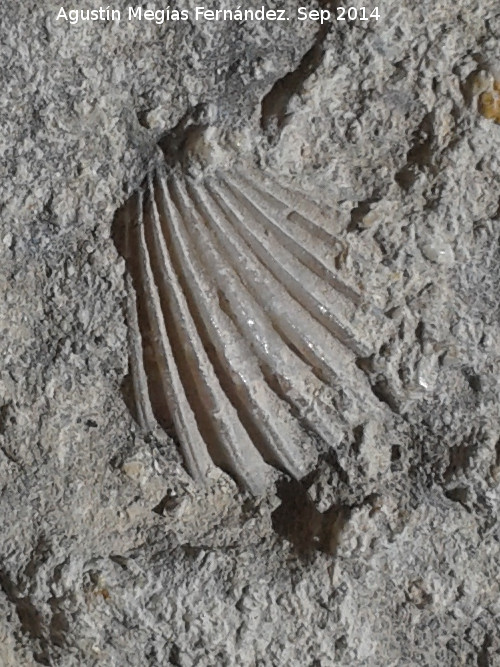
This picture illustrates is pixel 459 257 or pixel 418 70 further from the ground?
pixel 418 70

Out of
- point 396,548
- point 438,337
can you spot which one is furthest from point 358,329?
point 396,548

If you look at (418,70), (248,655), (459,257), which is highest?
(418,70)

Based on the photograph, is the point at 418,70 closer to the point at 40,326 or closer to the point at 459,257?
the point at 459,257
